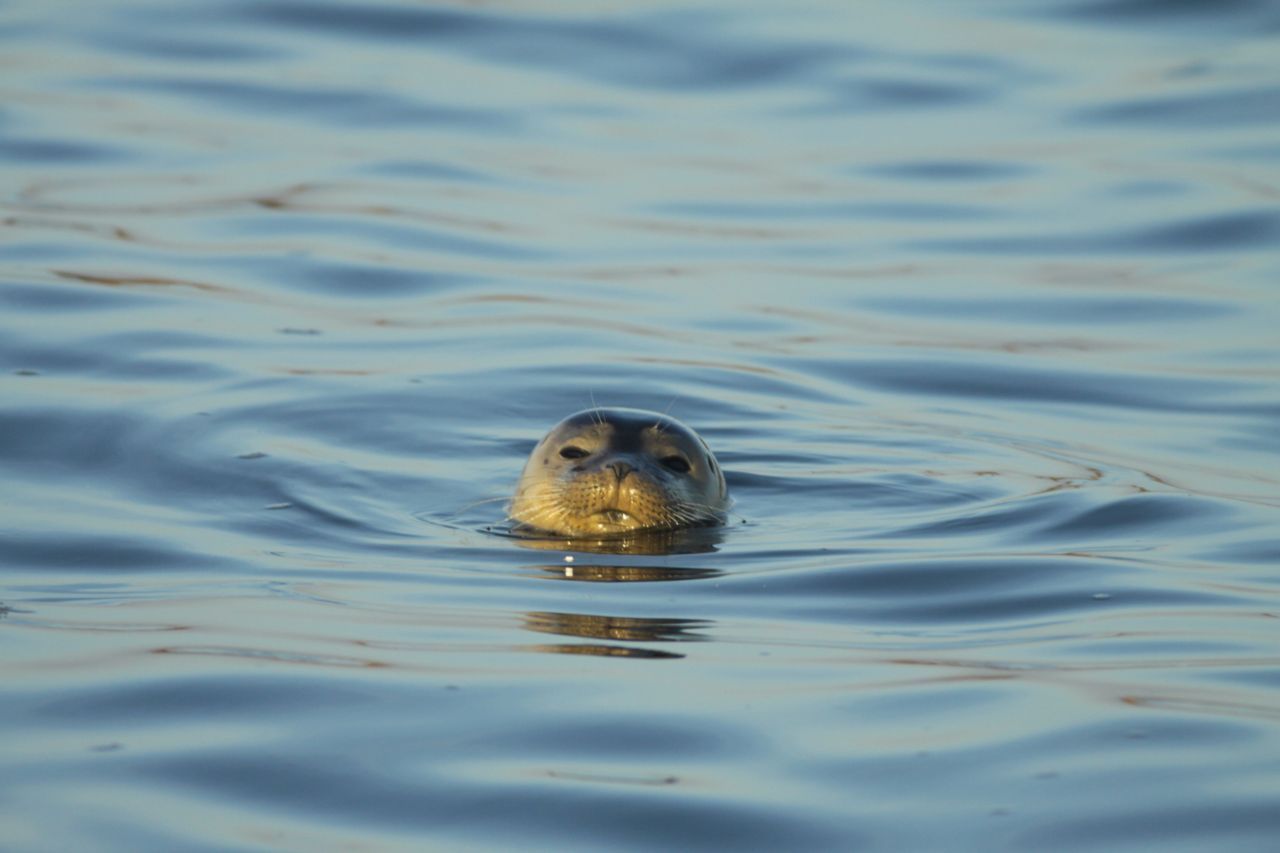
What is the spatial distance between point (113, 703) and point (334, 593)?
136 centimetres

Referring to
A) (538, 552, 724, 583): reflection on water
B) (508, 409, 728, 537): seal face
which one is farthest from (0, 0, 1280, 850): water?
(508, 409, 728, 537): seal face

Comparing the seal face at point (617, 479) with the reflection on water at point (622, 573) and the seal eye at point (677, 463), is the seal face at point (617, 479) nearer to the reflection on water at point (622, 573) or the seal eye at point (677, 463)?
the seal eye at point (677, 463)

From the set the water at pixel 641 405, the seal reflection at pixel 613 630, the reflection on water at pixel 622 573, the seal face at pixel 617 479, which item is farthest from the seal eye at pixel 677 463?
the seal reflection at pixel 613 630

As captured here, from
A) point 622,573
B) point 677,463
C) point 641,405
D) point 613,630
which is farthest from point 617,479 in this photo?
point 641,405

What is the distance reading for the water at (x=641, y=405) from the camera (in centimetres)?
424

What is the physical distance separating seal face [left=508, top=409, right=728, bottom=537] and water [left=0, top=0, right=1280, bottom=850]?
0.19m

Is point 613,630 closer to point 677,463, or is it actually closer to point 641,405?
point 677,463

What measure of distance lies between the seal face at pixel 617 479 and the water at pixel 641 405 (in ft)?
0.63

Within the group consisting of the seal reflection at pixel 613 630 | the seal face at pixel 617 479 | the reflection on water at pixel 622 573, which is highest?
the seal face at pixel 617 479

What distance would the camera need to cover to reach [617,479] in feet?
23.2

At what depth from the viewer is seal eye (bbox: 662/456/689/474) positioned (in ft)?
24.0

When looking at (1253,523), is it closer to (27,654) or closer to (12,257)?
(27,654)

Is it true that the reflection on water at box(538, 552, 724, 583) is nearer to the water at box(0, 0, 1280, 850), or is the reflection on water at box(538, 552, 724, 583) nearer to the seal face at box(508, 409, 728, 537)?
the water at box(0, 0, 1280, 850)

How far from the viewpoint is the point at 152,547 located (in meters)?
6.61
